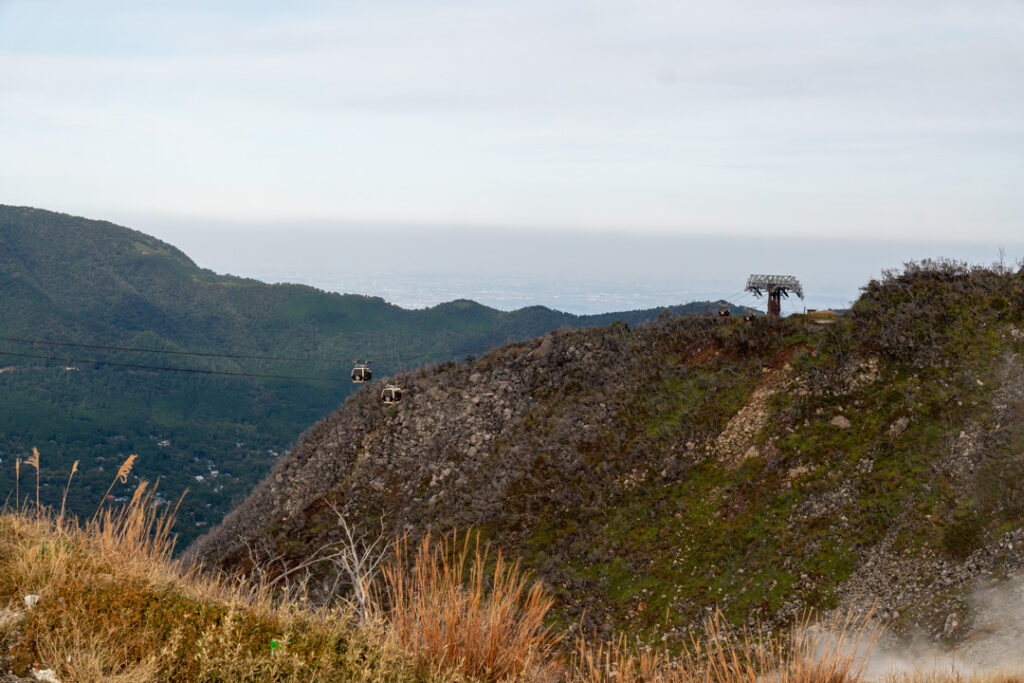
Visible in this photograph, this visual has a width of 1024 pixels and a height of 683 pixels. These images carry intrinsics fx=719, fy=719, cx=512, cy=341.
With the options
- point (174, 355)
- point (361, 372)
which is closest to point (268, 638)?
point (361, 372)

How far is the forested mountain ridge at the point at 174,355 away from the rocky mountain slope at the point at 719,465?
5759 cm

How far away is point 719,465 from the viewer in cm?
2345

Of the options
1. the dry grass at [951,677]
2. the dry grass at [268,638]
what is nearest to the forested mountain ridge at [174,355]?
the dry grass at [268,638]

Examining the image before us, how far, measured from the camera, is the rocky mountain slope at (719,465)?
17.5 meters

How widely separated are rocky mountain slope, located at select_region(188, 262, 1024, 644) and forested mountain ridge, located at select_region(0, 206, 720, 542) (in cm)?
5759

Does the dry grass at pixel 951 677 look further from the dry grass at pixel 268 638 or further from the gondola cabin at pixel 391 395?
the gondola cabin at pixel 391 395

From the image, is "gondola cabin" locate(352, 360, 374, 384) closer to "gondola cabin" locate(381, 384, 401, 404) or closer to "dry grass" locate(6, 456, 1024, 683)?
"gondola cabin" locate(381, 384, 401, 404)

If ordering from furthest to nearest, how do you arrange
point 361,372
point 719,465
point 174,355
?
1. point 174,355
2. point 361,372
3. point 719,465

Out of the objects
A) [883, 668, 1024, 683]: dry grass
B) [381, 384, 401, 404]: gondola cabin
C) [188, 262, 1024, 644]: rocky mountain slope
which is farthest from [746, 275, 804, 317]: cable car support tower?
[883, 668, 1024, 683]: dry grass

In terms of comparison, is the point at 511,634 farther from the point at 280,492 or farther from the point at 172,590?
the point at 280,492

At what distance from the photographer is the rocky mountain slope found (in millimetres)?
17453

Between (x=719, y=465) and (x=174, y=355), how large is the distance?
149595mm

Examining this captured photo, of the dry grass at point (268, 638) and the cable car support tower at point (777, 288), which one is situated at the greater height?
the cable car support tower at point (777, 288)

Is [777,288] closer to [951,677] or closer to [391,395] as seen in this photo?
[391,395]
